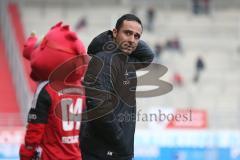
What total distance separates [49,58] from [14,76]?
557 inches

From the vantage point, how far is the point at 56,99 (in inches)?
203

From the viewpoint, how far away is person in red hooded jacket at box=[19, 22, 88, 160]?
5.08 metres

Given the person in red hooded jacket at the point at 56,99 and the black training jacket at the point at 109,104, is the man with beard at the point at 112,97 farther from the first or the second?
the person in red hooded jacket at the point at 56,99

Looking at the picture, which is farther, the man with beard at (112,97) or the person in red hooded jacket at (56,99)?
the person in red hooded jacket at (56,99)

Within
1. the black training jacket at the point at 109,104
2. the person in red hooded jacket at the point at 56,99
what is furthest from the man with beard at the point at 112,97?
the person in red hooded jacket at the point at 56,99

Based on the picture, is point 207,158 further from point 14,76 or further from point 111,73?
point 14,76

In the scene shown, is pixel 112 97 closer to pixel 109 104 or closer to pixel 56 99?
pixel 109 104

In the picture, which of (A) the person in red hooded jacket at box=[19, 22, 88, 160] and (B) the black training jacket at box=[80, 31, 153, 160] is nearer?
(B) the black training jacket at box=[80, 31, 153, 160]

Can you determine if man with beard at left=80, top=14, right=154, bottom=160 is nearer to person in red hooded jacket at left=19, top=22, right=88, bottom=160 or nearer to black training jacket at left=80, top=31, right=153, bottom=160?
black training jacket at left=80, top=31, right=153, bottom=160

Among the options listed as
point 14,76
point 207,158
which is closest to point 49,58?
point 207,158

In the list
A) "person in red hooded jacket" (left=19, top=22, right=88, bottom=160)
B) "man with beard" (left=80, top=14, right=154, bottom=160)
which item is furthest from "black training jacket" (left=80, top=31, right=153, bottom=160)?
"person in red hooded jacket" (left=19, top=22, right=88, bottom=160)

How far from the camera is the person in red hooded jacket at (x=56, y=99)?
5082mm

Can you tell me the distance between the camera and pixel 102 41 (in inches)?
192

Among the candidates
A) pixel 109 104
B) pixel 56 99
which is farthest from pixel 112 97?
pixel 56 99
